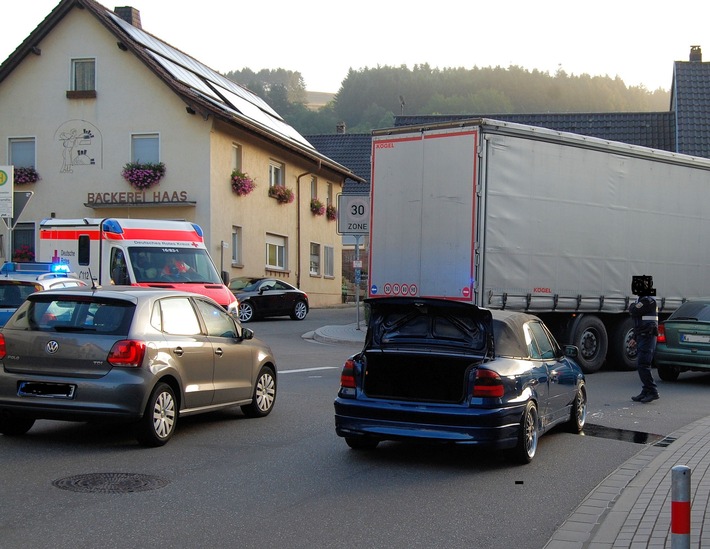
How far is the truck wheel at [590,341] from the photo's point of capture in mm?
17469

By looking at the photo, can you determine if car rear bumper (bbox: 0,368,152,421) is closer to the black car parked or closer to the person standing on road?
the person standing on road

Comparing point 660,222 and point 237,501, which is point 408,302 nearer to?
point 237,501

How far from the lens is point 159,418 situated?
932 centimetres

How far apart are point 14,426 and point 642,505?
605cm

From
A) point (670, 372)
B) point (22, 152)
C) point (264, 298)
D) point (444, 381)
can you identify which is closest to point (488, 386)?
point (444, 381)

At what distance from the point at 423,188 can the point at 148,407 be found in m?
7.87

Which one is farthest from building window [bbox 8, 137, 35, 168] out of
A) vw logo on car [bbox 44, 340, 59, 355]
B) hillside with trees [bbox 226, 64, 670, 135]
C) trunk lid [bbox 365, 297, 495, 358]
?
hillside with trees [bbox 226, 64, 670, 135]

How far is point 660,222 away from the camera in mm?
19000

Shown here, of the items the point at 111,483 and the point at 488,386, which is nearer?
the point at 111,483

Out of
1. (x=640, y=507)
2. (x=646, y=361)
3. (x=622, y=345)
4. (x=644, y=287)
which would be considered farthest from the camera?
(x=622, y=345)

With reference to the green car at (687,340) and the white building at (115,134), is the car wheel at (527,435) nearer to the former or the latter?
the green car at (687,340)

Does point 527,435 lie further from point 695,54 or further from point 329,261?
point 695,54

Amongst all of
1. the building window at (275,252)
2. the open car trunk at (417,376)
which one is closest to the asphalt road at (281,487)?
the open car trunk at (417,376)

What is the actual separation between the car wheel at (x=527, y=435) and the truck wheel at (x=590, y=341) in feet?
28.0
